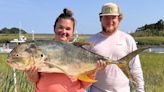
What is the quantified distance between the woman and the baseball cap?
80 centimetres

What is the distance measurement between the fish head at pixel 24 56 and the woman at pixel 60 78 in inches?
8.6

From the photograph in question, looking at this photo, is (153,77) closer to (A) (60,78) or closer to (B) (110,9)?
(B) (110,9)

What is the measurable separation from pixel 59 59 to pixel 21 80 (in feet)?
11.9

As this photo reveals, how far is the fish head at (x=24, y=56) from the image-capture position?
3.52 meters

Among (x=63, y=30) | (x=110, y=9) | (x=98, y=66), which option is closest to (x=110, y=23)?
(x=110, y=9)

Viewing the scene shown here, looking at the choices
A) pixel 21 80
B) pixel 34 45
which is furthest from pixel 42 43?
pixel 21 80

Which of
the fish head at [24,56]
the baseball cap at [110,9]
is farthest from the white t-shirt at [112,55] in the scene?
the fish head at [24,56]

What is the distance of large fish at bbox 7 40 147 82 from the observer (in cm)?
353

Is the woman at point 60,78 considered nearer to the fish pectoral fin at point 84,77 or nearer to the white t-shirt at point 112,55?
the fish pectoral fin at point 84,77

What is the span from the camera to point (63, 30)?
394 centimetres

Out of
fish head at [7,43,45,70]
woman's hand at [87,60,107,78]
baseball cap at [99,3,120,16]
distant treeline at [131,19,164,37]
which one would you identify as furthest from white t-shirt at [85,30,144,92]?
distant treeline at [131,19,164,37]

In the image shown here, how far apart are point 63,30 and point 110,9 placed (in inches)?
38.8

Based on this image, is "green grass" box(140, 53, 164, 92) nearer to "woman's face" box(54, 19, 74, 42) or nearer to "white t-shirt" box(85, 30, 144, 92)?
"white t-shirt" box(85, 30, 144, 92)

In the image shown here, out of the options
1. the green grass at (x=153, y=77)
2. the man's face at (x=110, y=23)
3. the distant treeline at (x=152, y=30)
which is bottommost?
the distant treeline at (x=152, y=30)
